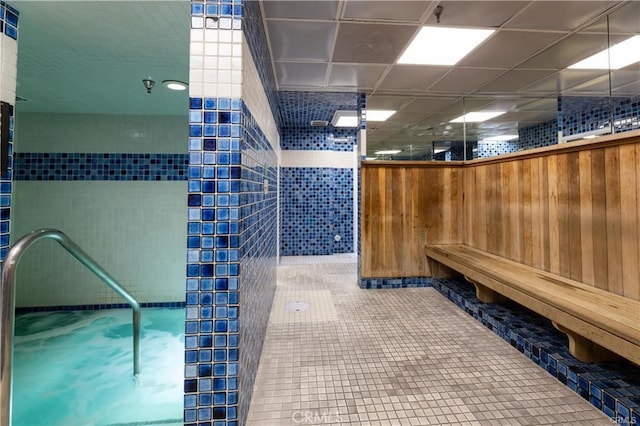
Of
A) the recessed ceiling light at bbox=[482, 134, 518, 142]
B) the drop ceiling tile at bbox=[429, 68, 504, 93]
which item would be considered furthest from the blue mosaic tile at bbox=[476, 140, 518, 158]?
the drop ceiling tile at bbox=[429, 68, 504, 93]

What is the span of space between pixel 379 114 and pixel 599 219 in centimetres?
350

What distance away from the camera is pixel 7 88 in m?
1.72

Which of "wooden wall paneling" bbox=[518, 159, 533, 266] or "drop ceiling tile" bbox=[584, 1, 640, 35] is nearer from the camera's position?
"drop ceiling tile" bbox=[584, 1, 640, 35]

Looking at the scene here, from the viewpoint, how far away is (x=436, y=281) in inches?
A: 141

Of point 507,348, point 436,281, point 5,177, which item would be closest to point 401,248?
point 436,281

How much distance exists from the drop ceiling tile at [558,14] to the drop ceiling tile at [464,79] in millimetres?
818

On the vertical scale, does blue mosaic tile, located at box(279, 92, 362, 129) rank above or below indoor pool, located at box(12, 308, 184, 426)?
above

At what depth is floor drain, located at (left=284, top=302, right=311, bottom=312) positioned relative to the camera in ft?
9.80

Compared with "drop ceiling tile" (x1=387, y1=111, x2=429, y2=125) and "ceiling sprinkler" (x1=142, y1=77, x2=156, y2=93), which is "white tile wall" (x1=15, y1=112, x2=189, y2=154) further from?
"drop ceiling tile" (x1=387, y1=111, x2=429, y2=125)

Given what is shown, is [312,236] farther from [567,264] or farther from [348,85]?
[567,264]

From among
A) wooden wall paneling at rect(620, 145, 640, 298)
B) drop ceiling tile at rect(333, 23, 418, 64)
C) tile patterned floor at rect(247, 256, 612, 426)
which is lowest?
tile patterned floor at rect(247, 256, 612, 426)

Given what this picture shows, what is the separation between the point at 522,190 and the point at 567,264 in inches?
32.2

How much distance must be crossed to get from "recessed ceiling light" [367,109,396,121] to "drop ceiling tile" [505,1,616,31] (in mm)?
2423

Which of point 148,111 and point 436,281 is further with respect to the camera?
point 148,111
